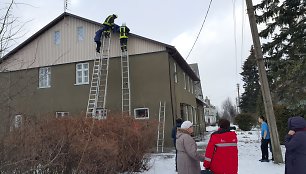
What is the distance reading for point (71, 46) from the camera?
789 inches

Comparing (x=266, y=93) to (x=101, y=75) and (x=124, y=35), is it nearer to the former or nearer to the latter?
(x=124, y=35)

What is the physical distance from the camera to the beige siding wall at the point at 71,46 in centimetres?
1850

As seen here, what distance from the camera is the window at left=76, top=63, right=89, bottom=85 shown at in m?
19.6

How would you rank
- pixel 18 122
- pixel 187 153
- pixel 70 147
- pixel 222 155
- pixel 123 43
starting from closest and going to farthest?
1. pixel 222 155
2. pixel 187 153
3. pixel 18 122
4. pixel 70 147
5. pixel 123 43

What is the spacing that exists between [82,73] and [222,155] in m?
15.6

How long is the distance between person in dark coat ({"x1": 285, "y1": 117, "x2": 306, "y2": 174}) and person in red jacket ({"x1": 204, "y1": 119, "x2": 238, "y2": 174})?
0.97m

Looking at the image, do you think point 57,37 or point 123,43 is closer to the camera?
point 123,43

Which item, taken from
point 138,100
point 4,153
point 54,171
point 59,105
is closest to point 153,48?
point 138,100

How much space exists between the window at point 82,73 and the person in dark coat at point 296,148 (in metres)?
15.5

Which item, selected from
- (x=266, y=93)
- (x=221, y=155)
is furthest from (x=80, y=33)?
(x=221, y=155)

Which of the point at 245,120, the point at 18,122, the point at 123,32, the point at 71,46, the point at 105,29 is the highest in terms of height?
the point at 105,29

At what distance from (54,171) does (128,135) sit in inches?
121

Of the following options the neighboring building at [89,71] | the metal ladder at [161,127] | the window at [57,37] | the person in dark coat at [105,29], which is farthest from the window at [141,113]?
the window at [57,37]

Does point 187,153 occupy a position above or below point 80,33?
below
